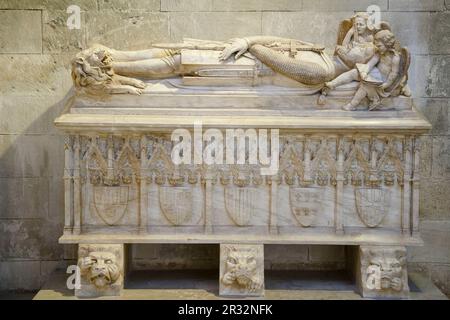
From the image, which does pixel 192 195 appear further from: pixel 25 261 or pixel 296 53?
pixel 25 261

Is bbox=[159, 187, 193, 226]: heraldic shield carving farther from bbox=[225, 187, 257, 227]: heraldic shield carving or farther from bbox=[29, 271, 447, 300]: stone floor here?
bbox=[29, 271, 447, 300]: stone floor

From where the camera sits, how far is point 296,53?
183 inches

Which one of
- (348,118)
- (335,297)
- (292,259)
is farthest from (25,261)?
(348,118)

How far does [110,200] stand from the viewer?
4430 mm

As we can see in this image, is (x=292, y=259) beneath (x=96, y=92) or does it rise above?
beneath

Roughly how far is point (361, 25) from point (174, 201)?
6.51 feet

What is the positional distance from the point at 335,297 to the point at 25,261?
273cm

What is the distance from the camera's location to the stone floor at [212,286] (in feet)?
14.8

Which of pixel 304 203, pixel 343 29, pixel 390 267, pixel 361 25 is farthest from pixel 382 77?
pixel 390 267

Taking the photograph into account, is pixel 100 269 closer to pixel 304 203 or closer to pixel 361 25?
pixel 304 203

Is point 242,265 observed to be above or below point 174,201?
below

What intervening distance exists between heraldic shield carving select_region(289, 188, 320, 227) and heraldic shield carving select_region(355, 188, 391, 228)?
307 mm

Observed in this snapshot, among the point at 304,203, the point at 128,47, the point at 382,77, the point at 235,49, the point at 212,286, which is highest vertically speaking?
the point at 128,47

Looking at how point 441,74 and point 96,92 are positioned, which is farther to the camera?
point 441,74
